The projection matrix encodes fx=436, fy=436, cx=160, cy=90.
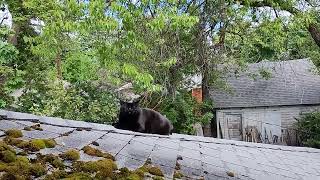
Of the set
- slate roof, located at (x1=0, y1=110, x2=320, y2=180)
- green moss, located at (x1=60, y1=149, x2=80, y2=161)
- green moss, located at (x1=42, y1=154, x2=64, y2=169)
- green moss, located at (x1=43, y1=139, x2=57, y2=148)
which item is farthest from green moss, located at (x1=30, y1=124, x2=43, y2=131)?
green moss, located at (x1=42, y1=154, x2=64, y2=169)

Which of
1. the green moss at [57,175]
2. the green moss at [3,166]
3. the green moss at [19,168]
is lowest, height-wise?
the green moss at [57,175]

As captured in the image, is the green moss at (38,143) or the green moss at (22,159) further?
the green moss at (38,143)

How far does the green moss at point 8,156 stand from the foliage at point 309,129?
19644 millimetres

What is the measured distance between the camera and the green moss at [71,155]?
2.54m

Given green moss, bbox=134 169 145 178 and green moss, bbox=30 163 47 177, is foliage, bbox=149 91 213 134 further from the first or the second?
green moss, bbox=30 163 47 177

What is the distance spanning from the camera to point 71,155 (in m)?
2.61

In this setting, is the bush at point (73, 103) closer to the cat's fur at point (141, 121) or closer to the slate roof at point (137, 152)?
the cat's fur at point (141, 121)

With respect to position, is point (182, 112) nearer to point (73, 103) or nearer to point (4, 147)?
point (73, 103)

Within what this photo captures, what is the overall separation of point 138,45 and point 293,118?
22.4 meters

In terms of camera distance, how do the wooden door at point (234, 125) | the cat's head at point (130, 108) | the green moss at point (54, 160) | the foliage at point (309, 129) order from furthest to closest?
the wooden door at point (234, 125), the foliage at point (309, 129), the cat's head at point (130, 108), the green moss at point (54, 160)

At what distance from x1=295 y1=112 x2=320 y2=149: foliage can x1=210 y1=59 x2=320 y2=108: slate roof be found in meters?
3.15

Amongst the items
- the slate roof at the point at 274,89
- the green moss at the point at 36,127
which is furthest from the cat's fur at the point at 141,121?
the slate roof at the point at 274,89

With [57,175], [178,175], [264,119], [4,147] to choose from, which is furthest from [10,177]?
[264,119]

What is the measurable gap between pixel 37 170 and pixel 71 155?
508mm
